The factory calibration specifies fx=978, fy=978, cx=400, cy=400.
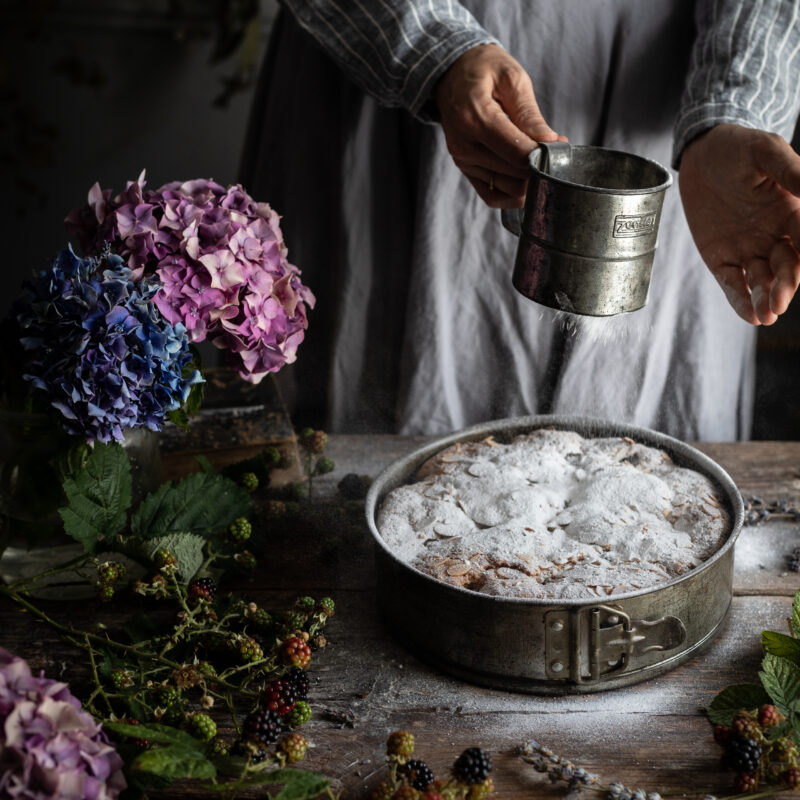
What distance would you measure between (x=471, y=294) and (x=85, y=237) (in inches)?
28.1

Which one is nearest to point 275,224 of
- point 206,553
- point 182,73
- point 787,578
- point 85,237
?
point 85,237

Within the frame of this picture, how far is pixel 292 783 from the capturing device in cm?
80

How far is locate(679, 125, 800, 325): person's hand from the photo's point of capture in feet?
3.56

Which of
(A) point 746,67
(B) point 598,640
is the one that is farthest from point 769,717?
(A) point 746,67

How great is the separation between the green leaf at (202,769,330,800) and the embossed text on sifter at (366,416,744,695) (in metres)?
0.23

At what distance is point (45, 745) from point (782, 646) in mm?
686

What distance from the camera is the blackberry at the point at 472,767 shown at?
0.85 metres

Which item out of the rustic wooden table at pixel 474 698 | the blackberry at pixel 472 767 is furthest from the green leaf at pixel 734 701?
Result: the blackberry at pixel 472 767

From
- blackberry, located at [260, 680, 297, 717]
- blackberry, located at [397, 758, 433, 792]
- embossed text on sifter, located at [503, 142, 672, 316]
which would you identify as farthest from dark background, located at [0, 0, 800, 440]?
blackberry, located at [397, 758, 433, 792]

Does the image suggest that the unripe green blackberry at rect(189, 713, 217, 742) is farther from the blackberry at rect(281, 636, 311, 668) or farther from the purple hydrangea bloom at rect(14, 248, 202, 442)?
the purple hydrangea bloom at rect(14, 248, 202, 442)

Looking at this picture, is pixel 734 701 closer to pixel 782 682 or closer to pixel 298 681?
pixel 782 682

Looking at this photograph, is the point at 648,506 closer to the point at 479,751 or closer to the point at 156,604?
the point at 479,751

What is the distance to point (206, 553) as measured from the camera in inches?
45.4

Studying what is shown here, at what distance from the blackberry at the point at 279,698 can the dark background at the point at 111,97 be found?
2.40 m
